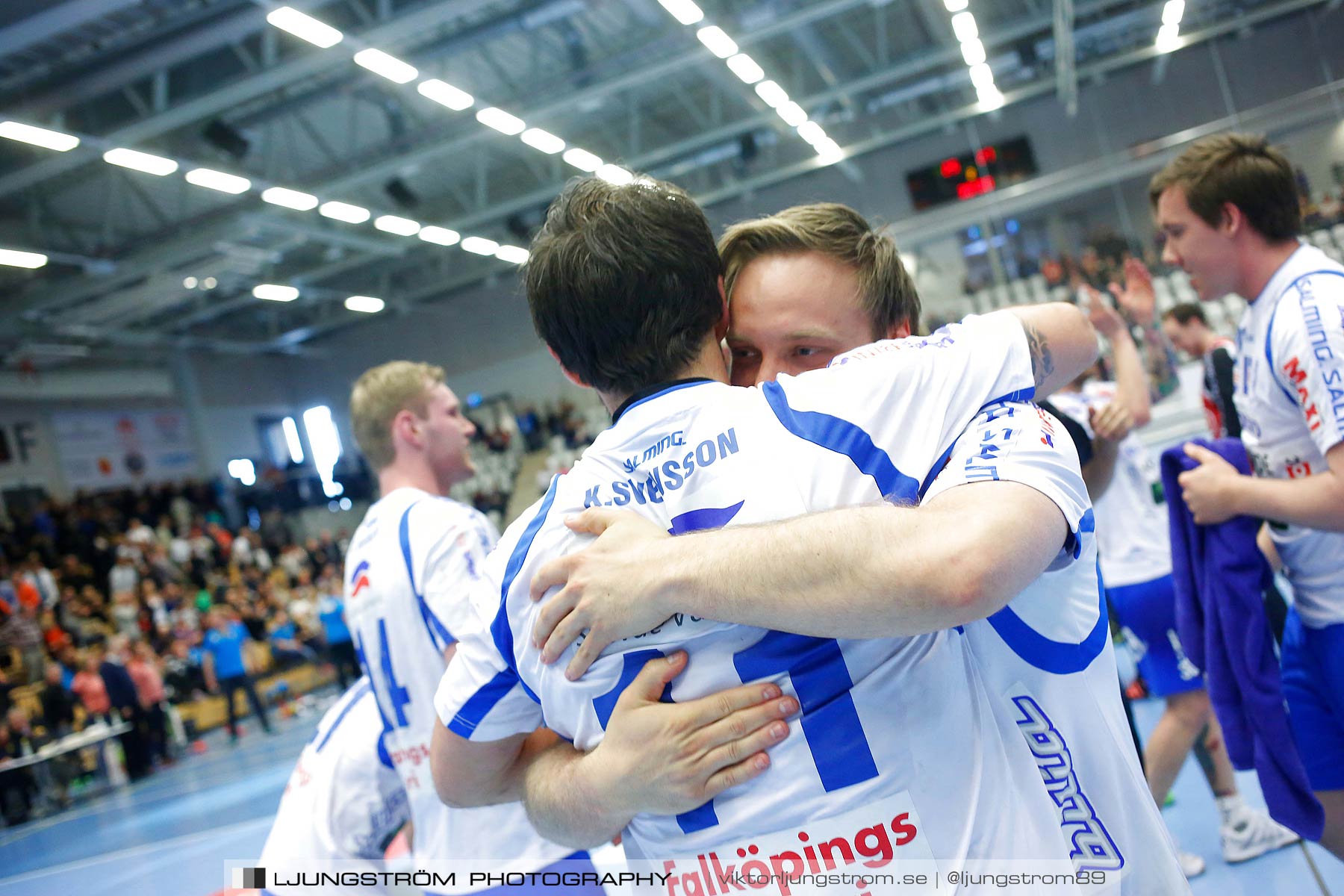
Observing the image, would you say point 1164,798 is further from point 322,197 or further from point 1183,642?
point 322,197

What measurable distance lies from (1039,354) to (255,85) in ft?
36.7

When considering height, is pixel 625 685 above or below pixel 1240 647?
above

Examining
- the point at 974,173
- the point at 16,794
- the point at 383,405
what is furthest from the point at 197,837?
the point at 974,173

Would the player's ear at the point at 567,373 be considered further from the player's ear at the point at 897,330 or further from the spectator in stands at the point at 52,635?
the spectator in stands at the point at 52,635

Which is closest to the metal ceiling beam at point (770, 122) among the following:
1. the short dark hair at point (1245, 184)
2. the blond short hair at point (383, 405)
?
the blond short hair at point (383, 405)

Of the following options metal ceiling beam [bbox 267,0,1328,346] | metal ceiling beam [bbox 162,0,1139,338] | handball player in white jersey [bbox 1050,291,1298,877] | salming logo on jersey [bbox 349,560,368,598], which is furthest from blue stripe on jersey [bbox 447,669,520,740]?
metal ceiling beam [bbox 162,0,1139,338]

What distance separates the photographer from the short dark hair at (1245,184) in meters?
2.31

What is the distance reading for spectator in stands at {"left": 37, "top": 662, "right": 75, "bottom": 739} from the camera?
11539 mm

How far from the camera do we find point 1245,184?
7.70 feet

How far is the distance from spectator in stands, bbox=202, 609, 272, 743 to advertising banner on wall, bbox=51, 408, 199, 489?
7.27 meters

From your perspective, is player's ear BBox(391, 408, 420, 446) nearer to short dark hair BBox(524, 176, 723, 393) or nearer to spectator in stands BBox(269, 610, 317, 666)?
short dark hair BBox(524, 176, 723, 393)

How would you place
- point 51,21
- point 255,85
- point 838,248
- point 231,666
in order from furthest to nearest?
point 231,666
point 255,85
point 51,21
point 838,248

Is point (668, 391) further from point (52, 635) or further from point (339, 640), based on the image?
point (52, 635)

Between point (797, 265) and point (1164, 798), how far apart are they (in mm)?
3306
